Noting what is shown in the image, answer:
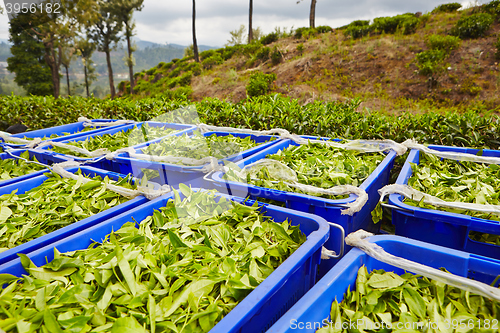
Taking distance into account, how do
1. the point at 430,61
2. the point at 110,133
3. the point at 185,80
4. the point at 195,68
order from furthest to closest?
1. the point at 195,68
2. the point at 185,80
3. the point at 430,61
4. the point at 110,133

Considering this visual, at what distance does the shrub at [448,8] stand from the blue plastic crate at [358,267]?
17.7 metres

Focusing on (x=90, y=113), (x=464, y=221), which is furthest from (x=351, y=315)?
(x=90, y=113)

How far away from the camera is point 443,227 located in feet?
4.07

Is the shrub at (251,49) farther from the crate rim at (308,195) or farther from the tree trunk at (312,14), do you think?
the crate rim at (308,195)

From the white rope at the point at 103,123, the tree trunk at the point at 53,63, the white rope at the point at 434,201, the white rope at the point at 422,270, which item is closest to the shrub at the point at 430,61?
the white rope at the point at 103,123

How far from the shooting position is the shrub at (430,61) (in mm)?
10969

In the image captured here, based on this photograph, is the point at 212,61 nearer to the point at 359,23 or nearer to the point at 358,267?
the point at 359,23

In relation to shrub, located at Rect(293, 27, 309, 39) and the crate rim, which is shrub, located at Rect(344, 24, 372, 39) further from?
the crate rim

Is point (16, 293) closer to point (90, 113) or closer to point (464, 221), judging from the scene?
point (464, 221)

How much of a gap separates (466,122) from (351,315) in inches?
96.3

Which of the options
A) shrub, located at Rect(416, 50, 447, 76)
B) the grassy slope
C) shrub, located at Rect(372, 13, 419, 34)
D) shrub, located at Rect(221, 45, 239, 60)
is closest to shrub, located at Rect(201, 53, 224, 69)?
shrub, located at Rect(221, 45, 239, 60)

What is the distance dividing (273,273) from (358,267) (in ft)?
1.15

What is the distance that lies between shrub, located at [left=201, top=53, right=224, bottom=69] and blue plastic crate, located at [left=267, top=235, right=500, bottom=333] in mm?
20586

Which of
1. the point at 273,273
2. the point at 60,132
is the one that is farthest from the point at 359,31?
the point at 273,273
